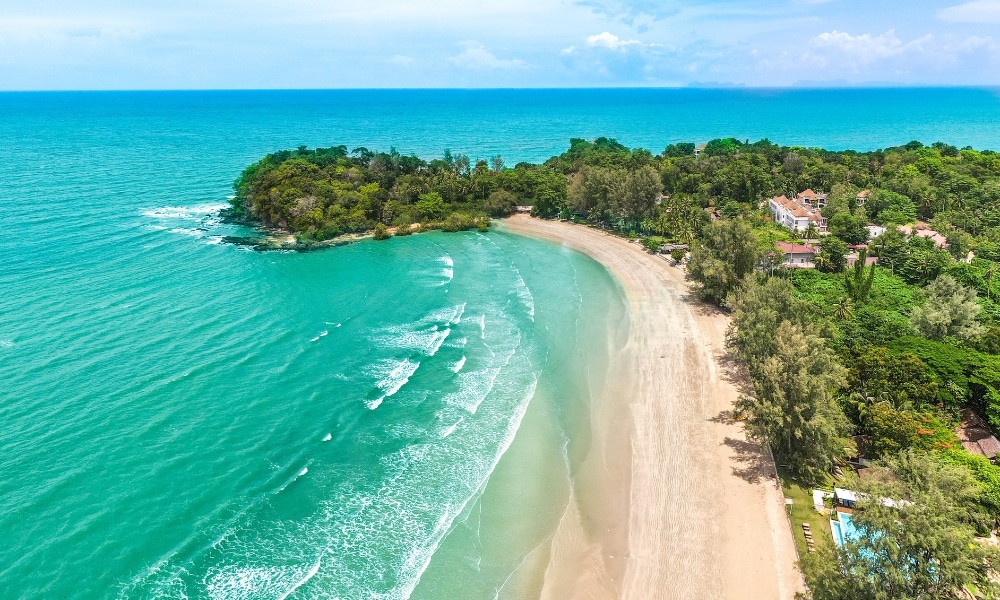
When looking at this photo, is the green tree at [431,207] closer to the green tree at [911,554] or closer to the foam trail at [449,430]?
the foam trail at [449,430]

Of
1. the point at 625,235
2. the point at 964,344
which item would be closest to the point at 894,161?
the point at 625,235

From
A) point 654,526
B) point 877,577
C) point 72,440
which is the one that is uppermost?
point 877,577

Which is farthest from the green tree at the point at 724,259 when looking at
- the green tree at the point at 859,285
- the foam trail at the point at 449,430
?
the foam trail at the point at 449,430

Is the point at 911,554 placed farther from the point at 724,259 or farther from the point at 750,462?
the point at 724,259

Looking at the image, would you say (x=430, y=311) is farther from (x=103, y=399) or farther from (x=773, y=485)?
(x=773, y=485)

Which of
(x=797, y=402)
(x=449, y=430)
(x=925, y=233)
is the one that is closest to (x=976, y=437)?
(x=797, y=402)

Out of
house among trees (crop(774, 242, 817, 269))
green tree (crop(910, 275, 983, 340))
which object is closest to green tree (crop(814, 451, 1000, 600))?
green tree (crop(910, 275, 983, 340))
